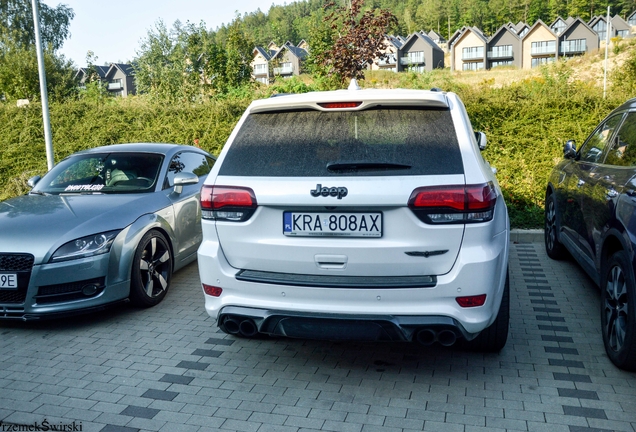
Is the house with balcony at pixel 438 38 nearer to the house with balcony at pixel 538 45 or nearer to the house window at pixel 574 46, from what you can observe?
the house with balcony at pixel 538 45

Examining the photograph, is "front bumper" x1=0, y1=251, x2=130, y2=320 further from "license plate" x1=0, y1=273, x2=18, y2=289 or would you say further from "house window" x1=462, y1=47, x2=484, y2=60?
"house window" x1=462, y1=47, x2=484, y2=60

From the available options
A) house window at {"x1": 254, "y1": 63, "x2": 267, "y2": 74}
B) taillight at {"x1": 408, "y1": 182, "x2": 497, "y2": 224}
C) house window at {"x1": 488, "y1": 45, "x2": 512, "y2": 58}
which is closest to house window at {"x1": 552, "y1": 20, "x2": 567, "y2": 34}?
house window at {"x1": 488, "y1": 45, "x2": 512, "y2": 58}

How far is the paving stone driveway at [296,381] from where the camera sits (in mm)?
3422

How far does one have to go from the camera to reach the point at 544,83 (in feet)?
38.0

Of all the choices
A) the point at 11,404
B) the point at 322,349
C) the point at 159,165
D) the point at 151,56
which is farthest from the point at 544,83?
the point at 151,56

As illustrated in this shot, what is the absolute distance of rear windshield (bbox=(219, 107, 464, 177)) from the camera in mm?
3470

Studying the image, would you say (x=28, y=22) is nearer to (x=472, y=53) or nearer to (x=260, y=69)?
(x=260, y=69)

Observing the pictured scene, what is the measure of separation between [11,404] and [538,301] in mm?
4457

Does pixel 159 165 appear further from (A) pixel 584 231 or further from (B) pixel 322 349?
(A) pixel 584 231

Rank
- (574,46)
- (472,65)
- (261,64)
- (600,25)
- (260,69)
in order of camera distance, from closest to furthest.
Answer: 1. (574,46)
2. (600,25)
3. (472,65)
4. (261,64)
5. (260,69)

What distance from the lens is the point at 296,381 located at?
Result: 4.00 meters

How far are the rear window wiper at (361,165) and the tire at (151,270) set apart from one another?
266 cm

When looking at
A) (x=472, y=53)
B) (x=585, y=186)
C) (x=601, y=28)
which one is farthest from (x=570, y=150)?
(x=601, y=28)

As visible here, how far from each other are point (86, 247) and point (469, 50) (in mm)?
107844
